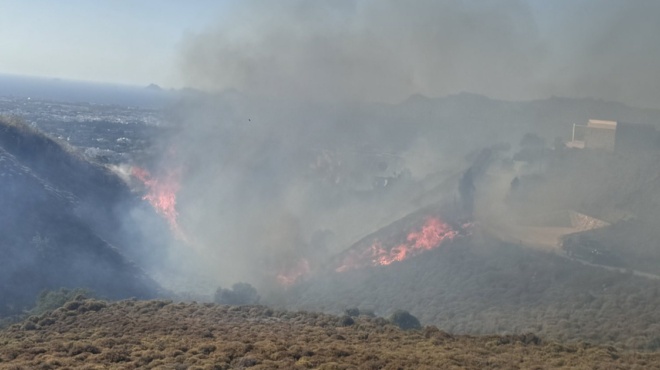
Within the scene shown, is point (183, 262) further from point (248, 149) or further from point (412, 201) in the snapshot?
point (248, 149)

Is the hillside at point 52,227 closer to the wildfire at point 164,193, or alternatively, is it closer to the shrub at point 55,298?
the shrub at point 55,298

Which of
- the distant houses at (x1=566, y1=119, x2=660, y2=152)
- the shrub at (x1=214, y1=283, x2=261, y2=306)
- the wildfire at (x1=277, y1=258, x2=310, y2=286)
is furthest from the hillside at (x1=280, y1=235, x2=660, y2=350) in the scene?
the distant houses at (x1=566, y1=119, x2=660, y2=152)

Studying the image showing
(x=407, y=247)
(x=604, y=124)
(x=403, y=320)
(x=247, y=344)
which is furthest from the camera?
(x=604, y=124)

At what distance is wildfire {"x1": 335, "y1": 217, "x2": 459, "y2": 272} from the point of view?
158 ft

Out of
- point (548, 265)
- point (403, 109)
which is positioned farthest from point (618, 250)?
point (403, 109)

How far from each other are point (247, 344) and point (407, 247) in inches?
1155

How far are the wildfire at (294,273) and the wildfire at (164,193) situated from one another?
1251 centimetres

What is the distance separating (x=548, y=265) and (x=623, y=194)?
16.2m

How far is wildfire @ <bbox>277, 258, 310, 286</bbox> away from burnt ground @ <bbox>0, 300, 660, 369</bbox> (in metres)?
18.2

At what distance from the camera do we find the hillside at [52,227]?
4012 centimetres

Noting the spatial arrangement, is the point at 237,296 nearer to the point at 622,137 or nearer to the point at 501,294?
the point at 501,294

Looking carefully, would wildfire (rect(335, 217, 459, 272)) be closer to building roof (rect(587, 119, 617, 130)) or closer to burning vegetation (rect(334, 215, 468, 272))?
burning vegetation (rect(334, 215, 468, 272))

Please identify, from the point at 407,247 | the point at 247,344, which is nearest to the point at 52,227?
the point at 407,247

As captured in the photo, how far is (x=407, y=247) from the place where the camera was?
163ft
